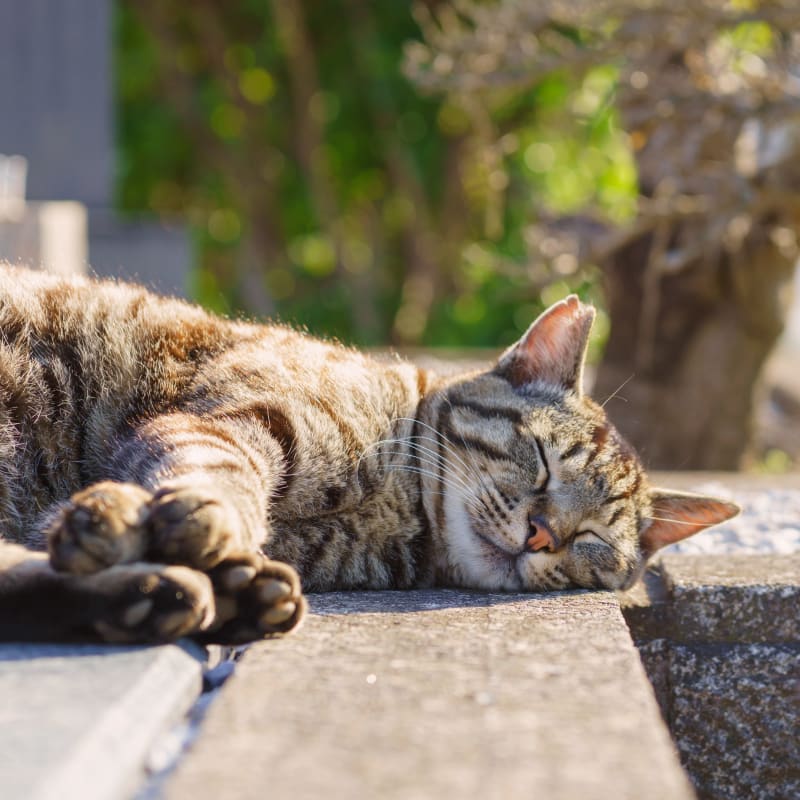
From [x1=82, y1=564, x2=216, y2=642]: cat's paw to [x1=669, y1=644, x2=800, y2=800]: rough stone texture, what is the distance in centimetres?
121

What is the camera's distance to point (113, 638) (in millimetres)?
1785

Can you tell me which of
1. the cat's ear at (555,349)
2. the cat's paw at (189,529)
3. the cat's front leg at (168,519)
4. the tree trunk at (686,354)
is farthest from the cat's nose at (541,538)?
the tree trunk at (686,354)

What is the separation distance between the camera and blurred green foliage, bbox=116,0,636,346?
10461 mm

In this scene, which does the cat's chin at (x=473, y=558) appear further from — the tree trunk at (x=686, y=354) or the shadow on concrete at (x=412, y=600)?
the tree trunk at (x=686, y=354)

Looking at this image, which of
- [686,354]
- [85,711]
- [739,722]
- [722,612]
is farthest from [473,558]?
[686,354]

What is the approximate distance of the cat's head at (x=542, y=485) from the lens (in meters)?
2.64

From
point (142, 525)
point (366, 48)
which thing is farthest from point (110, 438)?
point (366, 48)

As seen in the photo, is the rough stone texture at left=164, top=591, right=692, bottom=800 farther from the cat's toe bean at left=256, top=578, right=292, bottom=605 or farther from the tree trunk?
the tree trunk

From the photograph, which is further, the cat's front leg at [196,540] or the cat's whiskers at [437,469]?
the cat's whiskers at [437,469]

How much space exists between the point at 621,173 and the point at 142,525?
10557mm

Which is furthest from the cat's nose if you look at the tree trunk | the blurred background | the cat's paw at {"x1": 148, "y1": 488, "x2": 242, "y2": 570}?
the tree trunk

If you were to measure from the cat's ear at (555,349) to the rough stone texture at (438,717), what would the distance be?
3.08ft

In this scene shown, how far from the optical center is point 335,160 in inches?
466

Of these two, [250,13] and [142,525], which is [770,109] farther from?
[250,13]
